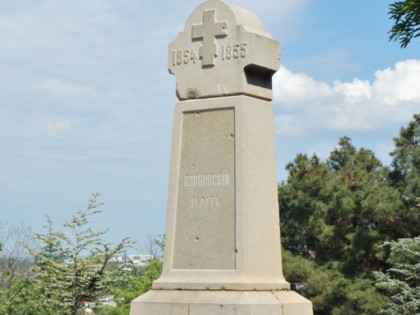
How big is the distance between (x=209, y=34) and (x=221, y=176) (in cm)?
137

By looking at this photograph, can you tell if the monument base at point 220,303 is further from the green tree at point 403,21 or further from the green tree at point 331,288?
the green tree at point 331,288

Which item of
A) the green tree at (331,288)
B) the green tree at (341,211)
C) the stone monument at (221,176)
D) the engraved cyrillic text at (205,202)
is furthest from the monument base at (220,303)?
the green tree at (341,211)

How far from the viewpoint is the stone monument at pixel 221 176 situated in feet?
27.6

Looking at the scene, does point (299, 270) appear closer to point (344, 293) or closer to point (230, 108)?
point (344, 293)

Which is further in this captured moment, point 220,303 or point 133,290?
point 133,290

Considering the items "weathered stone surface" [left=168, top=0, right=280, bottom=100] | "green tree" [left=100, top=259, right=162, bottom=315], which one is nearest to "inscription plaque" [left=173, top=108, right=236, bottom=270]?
"weathered stone surface" [left=168, top=0, right=280, bottom=100]

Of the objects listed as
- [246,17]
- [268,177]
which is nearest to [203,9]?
[246,17]

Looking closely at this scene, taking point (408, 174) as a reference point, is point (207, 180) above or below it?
below

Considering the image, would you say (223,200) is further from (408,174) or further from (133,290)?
(408,174)

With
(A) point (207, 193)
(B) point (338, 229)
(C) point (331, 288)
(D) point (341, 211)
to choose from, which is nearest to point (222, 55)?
(A) point (207, 193)

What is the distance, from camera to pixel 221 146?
28.6 ft

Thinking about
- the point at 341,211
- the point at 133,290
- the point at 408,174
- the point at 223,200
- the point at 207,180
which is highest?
the point at 408,174

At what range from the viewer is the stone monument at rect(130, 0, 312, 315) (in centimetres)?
842

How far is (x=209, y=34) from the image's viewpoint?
8.90 metres
